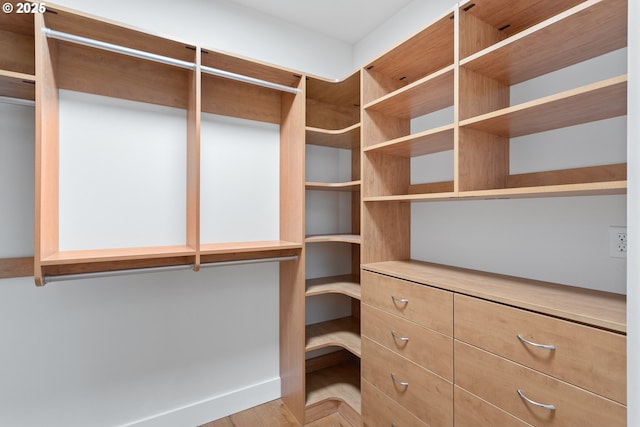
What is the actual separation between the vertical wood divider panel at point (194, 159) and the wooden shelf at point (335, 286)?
2.61ft

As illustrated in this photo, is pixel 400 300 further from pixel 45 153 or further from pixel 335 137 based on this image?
→ pixel 45 153

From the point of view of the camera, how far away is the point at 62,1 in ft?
5.23

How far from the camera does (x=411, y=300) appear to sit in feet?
4.87

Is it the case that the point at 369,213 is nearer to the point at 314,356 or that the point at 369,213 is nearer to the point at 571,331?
the point at 571,331

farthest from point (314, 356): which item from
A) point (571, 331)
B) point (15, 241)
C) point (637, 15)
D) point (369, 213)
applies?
point (637, 15)

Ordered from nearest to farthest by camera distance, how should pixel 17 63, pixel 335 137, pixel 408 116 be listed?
1. pixel 17 63
2. pixel 408 116
3. pixel 335 137

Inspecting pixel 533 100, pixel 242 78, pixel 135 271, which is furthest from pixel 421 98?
pixel 135 271

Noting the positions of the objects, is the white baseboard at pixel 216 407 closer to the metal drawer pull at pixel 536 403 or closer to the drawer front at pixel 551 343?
the drawer front at pixel 551 343

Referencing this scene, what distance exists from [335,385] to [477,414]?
3.94ft

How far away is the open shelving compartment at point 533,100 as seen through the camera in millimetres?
991

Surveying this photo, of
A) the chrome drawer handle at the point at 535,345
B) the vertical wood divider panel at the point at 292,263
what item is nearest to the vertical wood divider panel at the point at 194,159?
the vertical wood divider panel at the point at 292,263

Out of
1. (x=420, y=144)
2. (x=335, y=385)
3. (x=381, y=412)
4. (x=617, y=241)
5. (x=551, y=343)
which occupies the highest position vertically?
(x=420, y=144)

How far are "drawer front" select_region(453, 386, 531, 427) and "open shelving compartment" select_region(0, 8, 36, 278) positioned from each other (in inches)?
83.1

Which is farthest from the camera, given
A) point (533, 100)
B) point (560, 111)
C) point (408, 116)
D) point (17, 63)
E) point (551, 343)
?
point (408, 116)
